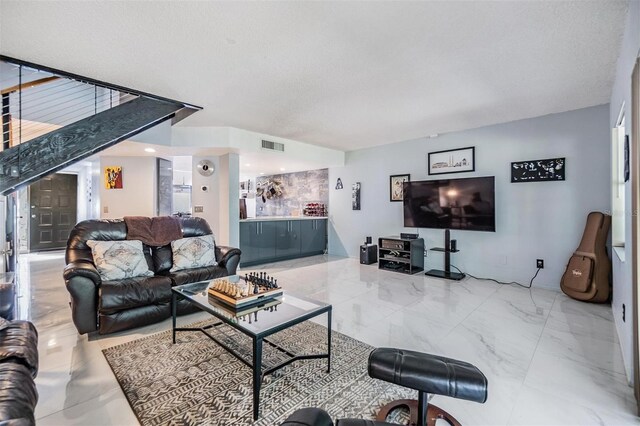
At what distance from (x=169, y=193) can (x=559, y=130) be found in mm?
6858

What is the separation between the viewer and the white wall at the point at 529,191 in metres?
3.58

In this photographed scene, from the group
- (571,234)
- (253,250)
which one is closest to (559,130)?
(571,234)

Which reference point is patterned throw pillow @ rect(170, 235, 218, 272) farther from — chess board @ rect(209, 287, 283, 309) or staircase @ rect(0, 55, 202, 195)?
staircase @ rect(0, 55, 202, 195)

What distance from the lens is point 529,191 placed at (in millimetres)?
4020

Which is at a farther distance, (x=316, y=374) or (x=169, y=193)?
(x=169, y=193)

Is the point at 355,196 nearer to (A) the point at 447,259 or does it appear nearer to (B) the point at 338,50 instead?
(A) the point at 447,259

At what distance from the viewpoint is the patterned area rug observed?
1.57 m

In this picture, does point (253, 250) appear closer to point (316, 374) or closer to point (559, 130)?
point (316, 374)

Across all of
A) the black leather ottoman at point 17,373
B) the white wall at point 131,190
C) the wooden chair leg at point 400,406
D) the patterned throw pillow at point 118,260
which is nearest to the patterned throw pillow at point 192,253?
the patterned throw pillow at point 118,260

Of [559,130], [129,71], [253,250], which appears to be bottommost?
[253,250]

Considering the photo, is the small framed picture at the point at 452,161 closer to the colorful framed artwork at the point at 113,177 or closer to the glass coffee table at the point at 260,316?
the glass coffee table at the point at 260,316

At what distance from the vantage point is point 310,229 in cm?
646

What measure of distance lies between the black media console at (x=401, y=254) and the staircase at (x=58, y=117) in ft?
12.3

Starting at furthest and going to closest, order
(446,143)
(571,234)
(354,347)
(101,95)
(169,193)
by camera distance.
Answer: (169,193) → (446,143) → (101,95) → (571,234) → (354,347)
